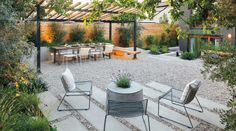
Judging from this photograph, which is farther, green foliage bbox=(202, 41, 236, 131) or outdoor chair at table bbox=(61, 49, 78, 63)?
outdoor chair at table bbox=(61, 49, 78, 63)

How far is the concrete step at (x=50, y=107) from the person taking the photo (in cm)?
496

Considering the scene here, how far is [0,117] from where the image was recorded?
3666mm

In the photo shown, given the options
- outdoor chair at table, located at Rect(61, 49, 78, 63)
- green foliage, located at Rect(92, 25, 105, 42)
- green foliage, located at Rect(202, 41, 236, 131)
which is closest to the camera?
green foliage, located at Rect(202, 41, 236, 131)

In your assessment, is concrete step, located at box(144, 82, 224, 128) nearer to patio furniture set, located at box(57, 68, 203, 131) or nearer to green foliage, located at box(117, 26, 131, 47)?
patio furniture set, located at box(57, 68, 203, 131)

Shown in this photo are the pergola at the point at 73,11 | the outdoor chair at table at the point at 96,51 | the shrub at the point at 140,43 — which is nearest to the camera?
the pergola at the point at 73,11

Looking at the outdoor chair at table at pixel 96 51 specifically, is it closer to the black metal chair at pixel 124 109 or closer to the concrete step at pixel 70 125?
the concrete step at pixel 70 125

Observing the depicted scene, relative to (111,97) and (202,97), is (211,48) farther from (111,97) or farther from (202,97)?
(202,97)

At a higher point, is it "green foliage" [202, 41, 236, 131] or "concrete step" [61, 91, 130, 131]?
"green foliage" [202, 41, 236, 131]

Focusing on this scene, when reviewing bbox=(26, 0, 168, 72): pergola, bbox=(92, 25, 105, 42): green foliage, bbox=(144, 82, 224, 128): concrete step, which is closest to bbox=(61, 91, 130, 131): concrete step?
bbox=(144, 82, 224, 128): concrete step

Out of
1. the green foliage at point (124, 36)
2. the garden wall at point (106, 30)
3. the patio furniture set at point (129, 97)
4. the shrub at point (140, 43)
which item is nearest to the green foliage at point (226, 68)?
the patio furniture set at point (129, 97)

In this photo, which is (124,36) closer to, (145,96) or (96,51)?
(96,51)

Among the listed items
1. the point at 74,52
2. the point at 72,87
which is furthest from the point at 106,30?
the point at 72,87

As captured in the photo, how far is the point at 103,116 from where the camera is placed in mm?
5016

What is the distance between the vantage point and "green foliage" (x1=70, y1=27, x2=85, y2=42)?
14.2 metres
